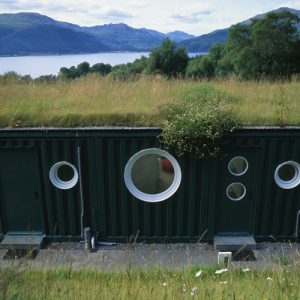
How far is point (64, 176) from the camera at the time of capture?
7.84m

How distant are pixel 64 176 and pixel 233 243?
12.5ft

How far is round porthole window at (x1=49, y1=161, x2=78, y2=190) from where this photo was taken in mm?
7739

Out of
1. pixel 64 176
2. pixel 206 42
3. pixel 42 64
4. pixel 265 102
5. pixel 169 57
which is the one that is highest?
pixel 206 42

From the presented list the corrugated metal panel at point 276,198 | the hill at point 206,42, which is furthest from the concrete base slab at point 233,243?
the hill at point 206,42

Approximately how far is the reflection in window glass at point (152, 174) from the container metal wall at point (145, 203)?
0.83 ft

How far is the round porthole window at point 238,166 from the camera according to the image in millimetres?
7668

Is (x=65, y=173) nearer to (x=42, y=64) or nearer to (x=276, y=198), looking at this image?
(x=276, y=198)

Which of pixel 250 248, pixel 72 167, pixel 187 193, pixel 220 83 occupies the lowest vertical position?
pixel 250 248

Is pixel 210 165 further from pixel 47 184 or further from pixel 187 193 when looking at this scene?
pixel 47 184

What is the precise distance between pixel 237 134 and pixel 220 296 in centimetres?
480

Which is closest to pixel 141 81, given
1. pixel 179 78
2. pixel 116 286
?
pixel 179 78

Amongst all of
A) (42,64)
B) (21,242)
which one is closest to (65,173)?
(21,242)

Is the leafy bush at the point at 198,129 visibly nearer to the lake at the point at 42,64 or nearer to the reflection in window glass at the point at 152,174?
the reflection in window glass at the point at 152,174

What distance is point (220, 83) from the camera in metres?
11.2
